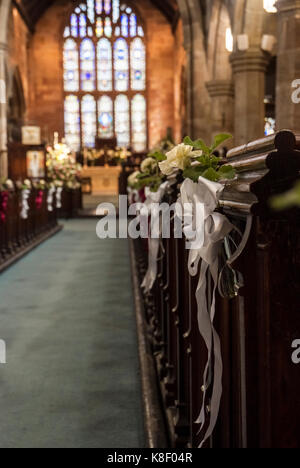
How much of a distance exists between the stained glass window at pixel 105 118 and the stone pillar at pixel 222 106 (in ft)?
33.0

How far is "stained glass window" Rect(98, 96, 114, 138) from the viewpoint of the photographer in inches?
813

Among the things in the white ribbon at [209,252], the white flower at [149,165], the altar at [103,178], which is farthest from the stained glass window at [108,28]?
the white ribbon at [209,252]

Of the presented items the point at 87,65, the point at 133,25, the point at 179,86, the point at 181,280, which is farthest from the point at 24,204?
the point at 133,25

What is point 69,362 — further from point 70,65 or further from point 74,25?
point 74,25

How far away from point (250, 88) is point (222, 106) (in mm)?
2437

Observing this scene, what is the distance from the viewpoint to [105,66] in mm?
20797

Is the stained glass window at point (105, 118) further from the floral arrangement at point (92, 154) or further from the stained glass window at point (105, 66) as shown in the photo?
the floral arrangement at point (92, 154)

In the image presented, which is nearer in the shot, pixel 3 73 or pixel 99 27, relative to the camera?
pixel 3 73

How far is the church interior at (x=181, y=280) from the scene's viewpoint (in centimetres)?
Answer: 103

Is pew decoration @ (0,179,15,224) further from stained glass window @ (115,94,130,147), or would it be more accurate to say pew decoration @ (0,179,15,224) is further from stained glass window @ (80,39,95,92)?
stained glass window @ (80,39,95,92)

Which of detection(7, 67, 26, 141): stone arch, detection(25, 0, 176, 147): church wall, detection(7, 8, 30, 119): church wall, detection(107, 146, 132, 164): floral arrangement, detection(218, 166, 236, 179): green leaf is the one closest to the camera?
detection(218, 166, 236, 179): green leaf

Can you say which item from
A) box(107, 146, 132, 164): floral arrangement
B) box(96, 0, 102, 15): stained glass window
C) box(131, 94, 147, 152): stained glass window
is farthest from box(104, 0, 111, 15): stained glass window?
box(107, 146, 132, 164): floral arrangement

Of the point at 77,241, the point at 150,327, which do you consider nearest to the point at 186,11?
the point at 77,241

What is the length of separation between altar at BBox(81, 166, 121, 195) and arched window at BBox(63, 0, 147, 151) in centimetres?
261
